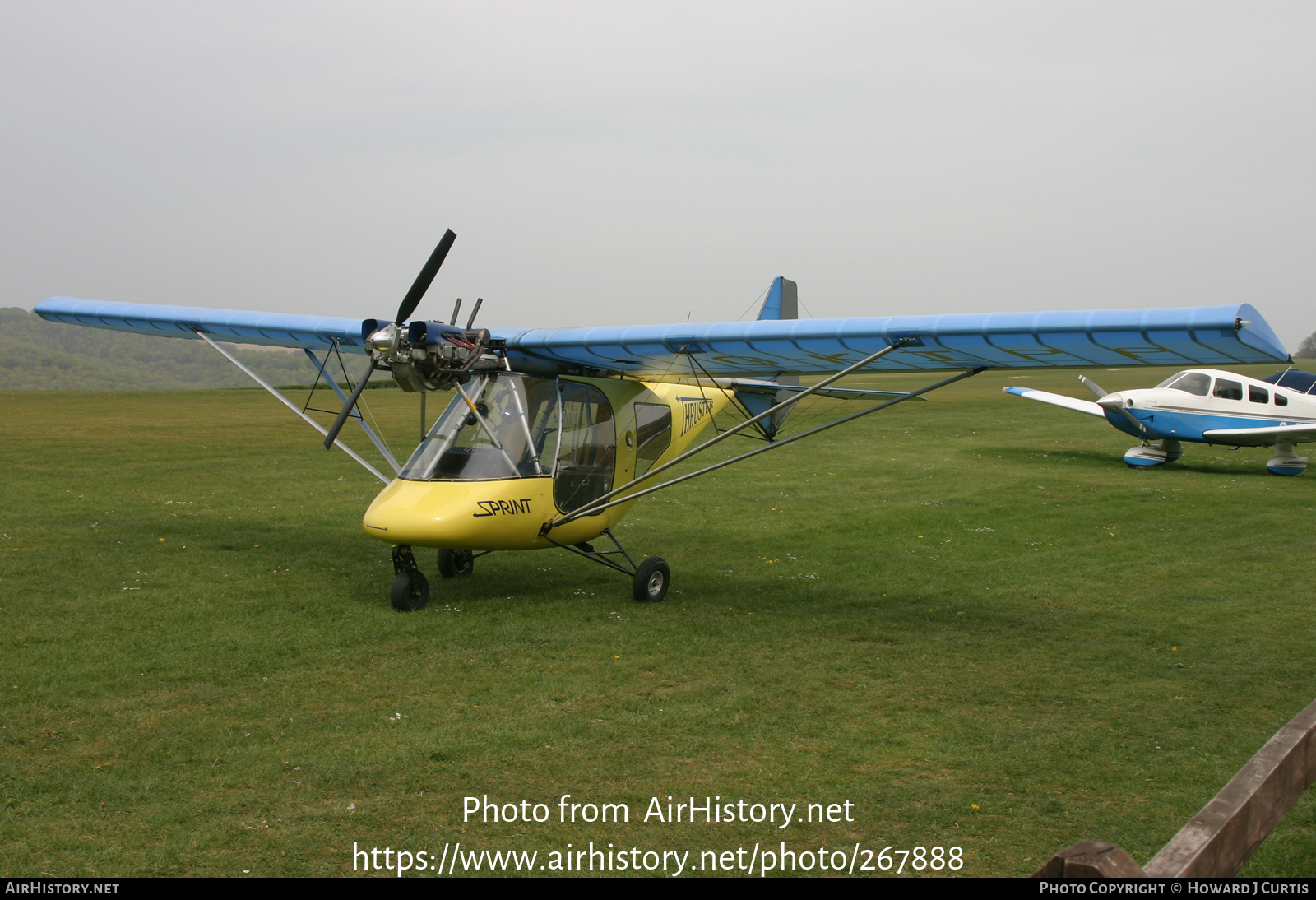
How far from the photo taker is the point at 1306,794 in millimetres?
4973

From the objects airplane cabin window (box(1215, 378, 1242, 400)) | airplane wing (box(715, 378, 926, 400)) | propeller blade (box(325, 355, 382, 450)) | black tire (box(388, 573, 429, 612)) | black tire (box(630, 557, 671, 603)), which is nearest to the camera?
propeller blade (box(325, 355, 382, 450))

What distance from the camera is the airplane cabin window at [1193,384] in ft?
66.3

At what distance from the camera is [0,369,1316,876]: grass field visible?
185 inches

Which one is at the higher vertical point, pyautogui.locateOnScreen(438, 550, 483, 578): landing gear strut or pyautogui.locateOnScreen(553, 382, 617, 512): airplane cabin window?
pyautogui.locateOnScreen(553, 382, 617, 512): airplane cabin window

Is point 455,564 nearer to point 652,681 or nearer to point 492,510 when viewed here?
point 492,510

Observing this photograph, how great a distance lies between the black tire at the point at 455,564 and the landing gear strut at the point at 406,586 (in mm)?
1337

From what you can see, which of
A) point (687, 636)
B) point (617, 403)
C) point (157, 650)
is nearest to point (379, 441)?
point (617, 403)

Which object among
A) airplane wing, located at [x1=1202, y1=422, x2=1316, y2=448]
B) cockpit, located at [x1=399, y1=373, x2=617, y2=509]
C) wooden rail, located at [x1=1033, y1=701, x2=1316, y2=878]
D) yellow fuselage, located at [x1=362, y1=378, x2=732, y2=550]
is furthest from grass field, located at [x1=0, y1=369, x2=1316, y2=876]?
airplane wing, located at [x1=1202, y1=422, x2=1316, y2=448]

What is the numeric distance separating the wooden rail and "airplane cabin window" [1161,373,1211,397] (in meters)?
19.1

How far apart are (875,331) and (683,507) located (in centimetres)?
741

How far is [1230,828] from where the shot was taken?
2.60m

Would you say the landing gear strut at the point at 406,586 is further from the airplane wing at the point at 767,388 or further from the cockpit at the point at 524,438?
the airplane wing at the point at 767,388

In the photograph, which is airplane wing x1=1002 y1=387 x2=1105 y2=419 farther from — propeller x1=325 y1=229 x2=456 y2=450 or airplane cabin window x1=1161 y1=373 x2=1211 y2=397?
propeller x1=325 y1=229 x2=456 y2=450

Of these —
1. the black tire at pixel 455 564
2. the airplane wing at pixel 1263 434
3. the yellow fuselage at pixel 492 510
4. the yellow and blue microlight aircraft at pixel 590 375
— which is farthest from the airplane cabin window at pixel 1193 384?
the black tire at pixel 455 564
